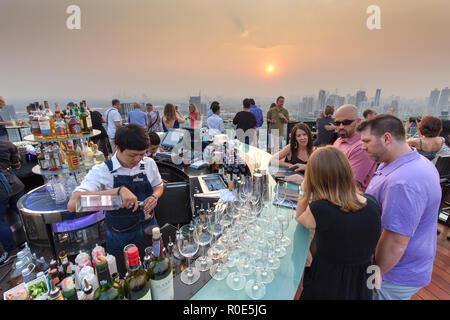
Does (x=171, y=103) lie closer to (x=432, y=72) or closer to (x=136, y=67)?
(x=136, y=67)

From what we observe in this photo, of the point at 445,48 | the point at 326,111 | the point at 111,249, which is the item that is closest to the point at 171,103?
the point at 111,249

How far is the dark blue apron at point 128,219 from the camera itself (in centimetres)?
168

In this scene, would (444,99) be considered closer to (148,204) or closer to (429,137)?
(429,137)

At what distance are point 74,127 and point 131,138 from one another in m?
1.32

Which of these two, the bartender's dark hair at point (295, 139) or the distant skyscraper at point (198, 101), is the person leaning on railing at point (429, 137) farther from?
the distant skyscraper at point (198, 101)

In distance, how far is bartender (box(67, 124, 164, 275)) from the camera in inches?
56.6

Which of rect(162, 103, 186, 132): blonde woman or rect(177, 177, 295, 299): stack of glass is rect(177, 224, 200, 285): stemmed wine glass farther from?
rect(162, 103, 186, 132): blonde woman

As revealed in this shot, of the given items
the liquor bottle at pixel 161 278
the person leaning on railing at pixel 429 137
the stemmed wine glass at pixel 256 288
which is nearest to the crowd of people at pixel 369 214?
Result: the stemmed wine glass at pixel 256 288

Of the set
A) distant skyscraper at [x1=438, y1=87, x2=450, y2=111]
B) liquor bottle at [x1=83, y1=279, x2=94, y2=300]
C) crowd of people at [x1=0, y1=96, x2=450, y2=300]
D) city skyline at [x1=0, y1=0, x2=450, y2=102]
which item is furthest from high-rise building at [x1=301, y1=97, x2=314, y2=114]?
liquor bottle at [x1=83, y1=279, x2=94, y2=300]

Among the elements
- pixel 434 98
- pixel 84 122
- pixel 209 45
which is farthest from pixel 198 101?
pixel 434 98

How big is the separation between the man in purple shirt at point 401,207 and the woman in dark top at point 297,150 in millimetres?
1234

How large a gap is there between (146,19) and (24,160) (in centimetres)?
401

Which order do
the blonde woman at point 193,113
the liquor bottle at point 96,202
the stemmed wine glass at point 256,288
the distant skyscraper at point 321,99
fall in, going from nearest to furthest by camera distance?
the stemmed wine glass at point 256,288
the liquor bottle at point 96,202
the blonde woman at point 193,113
the distant skyscraper at point 321,99

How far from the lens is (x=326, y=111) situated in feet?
20.2
